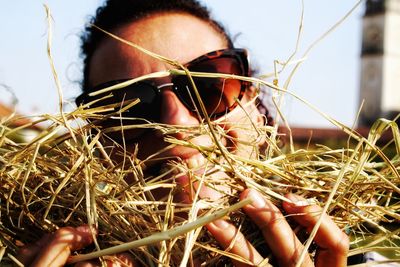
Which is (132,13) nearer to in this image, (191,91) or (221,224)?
(191,91)

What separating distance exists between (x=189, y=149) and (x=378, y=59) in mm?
41492

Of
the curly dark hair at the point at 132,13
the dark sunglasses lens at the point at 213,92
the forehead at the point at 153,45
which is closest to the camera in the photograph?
the dark sunglasses lens at the point at 213,92

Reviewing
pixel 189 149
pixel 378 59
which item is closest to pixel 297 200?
pixel 189 149

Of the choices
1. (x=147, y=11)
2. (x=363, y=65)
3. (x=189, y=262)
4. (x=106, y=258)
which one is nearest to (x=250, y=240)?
(x=189, y=262)

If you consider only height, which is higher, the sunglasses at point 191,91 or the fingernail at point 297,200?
the sunglasses at point 191,91

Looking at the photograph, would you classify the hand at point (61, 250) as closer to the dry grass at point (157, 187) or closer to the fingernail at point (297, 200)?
the dry grass at point (157, 187)

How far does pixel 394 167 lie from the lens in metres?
0.89

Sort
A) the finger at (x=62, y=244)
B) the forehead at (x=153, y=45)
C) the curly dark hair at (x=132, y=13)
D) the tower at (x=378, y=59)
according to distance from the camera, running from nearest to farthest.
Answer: the finger at (x=62, y=244) → the forehead at (x=153, y=45) → the curly dark hair at (x=132, y=13) → the tower at (x=378, y=59)

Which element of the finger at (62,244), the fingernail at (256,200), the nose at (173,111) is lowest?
the finger at (62,244)

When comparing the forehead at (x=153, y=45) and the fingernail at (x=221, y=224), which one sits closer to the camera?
the fingernail at (x=221, y=224)

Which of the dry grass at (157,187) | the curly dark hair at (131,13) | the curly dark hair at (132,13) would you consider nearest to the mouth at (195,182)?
the dry grass at (157,187)

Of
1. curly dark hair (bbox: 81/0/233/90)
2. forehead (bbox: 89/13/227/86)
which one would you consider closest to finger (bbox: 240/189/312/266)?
forehead (bbox: 89/13/227/86)

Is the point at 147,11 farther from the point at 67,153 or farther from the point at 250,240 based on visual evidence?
the point at 250,240

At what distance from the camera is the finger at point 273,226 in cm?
82
